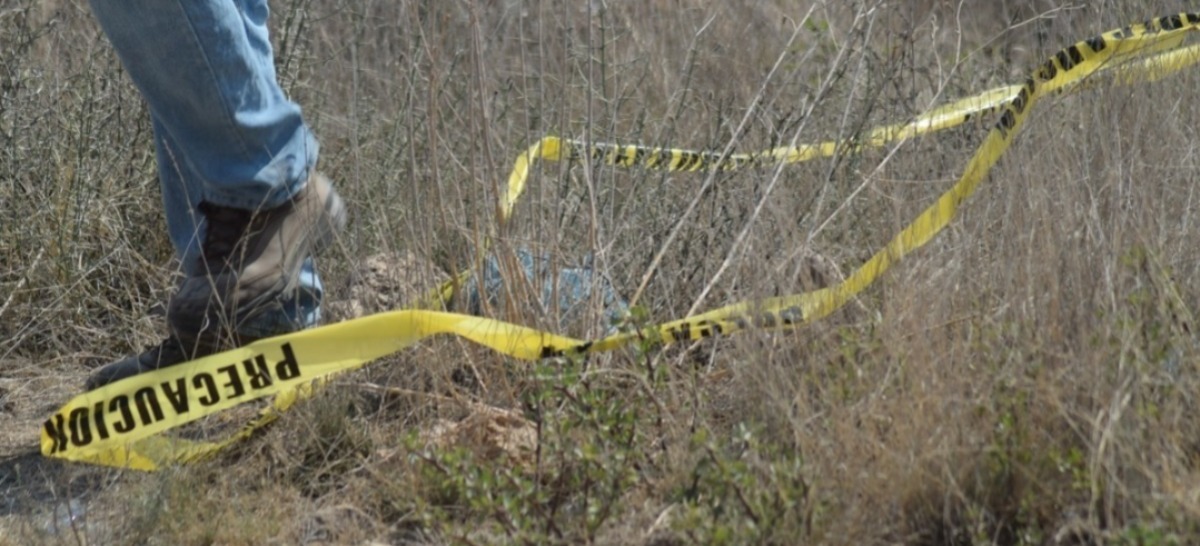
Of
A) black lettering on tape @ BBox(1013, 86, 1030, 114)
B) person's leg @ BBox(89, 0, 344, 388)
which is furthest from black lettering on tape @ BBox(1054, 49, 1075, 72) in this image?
person's leg @ BBox(89, 0, 344, 388)

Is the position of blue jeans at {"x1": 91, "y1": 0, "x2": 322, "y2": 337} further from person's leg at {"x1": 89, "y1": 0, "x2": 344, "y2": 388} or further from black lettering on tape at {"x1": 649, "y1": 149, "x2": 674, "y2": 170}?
black lettering on tape at {"x1": 649, "y1": 149, "x2": 674, "y2": 170}

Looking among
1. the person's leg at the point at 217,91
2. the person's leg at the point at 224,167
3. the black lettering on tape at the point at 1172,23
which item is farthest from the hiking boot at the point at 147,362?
the black lettering on tape at the point at 1172,23

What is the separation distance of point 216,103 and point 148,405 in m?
0.60

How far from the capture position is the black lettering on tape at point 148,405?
306 cm

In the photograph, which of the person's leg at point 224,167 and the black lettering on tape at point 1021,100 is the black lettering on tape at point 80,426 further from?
the black lettering on tape at point 1021,100

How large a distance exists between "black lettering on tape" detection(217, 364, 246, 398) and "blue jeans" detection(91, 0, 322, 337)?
17 cm

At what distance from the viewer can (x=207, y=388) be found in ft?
10.1

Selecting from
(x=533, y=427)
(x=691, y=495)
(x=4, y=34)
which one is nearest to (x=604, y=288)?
(x=533, y=427)

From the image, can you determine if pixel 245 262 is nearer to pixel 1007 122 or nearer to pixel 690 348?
pixel 690 348

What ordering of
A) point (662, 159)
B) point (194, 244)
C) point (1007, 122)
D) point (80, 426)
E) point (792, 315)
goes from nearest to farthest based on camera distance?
1. point (792, 315)
2. point (80, 426)
3. point (194, 244)
4. point (1007, 122)
5. point (662, 159)

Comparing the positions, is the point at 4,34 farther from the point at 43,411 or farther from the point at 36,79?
the point at 43,411

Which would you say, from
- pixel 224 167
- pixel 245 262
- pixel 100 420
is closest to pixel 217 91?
pixel 224 167

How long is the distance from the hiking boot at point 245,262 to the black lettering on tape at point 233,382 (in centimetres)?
8

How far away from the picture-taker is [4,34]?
14.5ft
